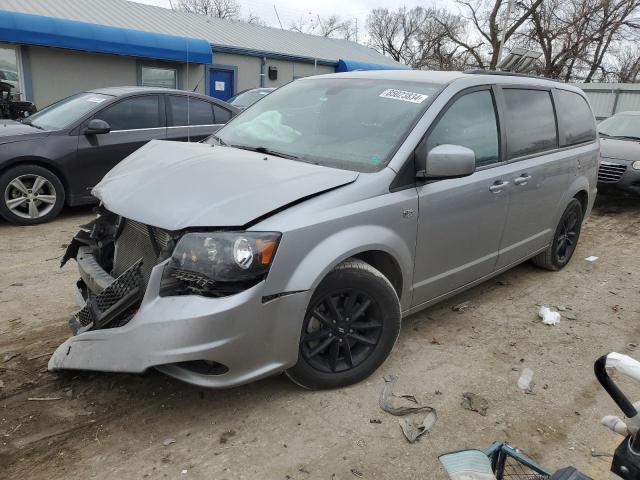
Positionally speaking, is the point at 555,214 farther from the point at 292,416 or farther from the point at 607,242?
the point at 292,416

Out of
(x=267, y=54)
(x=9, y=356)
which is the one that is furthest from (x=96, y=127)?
(x=267, y=54)

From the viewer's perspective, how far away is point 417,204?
3.22 metres

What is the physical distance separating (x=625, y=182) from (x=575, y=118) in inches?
167

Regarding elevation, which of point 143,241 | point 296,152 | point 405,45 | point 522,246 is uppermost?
point 405,45

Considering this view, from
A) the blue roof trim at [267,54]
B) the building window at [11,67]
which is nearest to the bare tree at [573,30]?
the blue roof trim at [267,54]

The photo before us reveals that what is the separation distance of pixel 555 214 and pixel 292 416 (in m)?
3.30

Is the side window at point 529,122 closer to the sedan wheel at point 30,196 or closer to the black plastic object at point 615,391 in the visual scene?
the black plastic object at point 615,391

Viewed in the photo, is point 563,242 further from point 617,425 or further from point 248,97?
point 248,97

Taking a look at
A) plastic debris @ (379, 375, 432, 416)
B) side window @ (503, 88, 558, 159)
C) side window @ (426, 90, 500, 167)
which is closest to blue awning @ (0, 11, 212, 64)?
side window @ (503, 88, 558, 159)

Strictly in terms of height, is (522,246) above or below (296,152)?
below

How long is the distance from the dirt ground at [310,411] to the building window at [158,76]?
1330 cm

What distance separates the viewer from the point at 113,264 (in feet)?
10.3

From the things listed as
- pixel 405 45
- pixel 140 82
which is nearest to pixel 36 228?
pixel 140 82

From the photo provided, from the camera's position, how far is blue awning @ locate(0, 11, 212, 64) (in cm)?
1292
